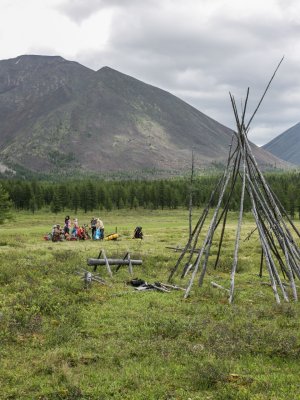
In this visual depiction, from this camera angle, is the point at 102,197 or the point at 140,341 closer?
the point at 140,341

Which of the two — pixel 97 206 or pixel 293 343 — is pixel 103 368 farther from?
pixel 97 206

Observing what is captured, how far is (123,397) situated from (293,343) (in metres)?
5.04

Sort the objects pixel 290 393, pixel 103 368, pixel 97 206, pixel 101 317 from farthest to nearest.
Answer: pixel 97 206
pixel 101 317
pixel 103 368
pixel 290 393

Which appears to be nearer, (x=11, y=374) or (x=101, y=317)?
(x=11, y=374)

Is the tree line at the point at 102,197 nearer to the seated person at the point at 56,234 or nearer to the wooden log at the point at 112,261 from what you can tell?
the seated person at the point at 56,234

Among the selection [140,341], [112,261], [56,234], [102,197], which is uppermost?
[102,197]

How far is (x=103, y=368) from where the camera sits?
33.7 ft

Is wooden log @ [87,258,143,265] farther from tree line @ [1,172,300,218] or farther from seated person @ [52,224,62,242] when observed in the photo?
tree line @ [1,172,300,218]

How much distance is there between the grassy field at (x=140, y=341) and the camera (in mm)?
9242

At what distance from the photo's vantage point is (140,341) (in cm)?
1200

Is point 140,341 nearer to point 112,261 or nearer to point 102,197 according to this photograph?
point 112,261

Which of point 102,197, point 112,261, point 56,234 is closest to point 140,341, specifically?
point 112,261

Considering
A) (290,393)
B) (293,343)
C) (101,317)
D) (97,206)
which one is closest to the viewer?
(290,393)

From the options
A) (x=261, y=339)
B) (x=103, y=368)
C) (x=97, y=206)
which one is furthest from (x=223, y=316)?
(x=97, y=206)
